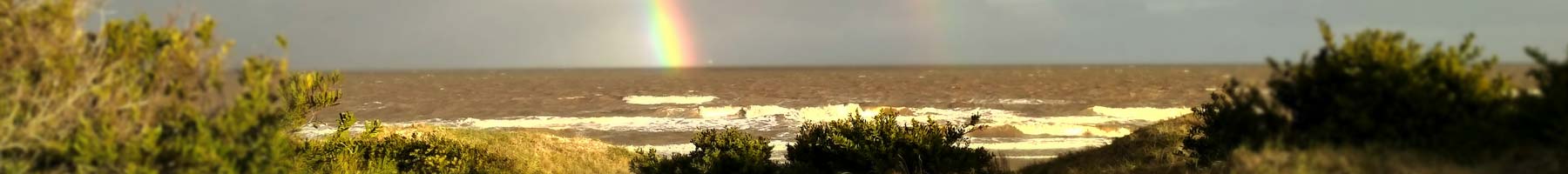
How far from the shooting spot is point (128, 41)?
8805mm

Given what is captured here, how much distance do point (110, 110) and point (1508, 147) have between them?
36.9 ft

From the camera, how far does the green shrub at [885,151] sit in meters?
21.4

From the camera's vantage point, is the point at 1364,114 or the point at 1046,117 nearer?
the point at 1364,114

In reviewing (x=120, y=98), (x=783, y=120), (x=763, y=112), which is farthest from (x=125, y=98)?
(x=763, y=112)

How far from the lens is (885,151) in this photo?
21500 mm

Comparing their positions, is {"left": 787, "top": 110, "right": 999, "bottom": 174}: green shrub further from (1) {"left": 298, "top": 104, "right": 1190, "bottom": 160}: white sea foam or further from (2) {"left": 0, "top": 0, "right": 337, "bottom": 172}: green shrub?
(2) {"left": 0, "top": 0, "right": 337, "bottom": 172}: green shrub

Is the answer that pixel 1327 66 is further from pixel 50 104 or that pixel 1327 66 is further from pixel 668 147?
pixel 668 147

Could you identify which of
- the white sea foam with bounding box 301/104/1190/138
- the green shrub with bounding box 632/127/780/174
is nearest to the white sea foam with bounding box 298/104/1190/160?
the white sea foam with bounding box 301/104/1190/138

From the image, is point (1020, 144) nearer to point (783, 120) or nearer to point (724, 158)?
point (783, 120)

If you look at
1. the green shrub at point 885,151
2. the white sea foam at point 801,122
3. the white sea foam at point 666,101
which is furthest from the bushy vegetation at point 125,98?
the white sea foam at point 666,101

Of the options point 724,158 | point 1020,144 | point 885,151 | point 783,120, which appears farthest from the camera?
point 783,120

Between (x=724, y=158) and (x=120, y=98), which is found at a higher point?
(x=120, y=98)

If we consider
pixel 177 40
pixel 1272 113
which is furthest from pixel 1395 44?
pixel 177 40

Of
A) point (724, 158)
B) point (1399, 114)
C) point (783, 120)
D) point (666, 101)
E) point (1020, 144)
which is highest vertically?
point (1399, 114)
